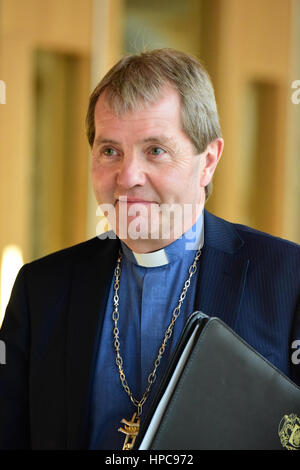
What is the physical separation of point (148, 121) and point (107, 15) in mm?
3511

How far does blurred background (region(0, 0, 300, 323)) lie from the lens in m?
4.18

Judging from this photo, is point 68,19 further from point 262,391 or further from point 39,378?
point 262,391

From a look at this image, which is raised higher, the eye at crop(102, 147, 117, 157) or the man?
the eye at crop(102, 147, 117, 157)

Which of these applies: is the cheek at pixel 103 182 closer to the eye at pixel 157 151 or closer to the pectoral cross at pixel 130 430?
the eye at pixel 157 151

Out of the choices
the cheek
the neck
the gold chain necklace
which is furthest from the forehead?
the gold chain necklace

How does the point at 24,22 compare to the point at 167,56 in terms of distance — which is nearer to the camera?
the point at 167,56

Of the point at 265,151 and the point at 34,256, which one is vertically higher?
the point at 265,151

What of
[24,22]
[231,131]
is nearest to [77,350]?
[24,22]

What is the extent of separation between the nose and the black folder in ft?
1.24

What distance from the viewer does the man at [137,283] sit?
147 centimetres

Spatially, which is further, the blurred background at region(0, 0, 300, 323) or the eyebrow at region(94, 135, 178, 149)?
the blurred background at region(0, 0, 300, 323)

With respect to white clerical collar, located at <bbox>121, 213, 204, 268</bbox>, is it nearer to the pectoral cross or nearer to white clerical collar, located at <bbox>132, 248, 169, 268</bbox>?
white clerical collar, located at <bbox>132, 248, 169, 268</bbox>

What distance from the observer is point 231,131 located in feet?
18.5

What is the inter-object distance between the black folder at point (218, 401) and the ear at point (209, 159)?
0.52 meters
